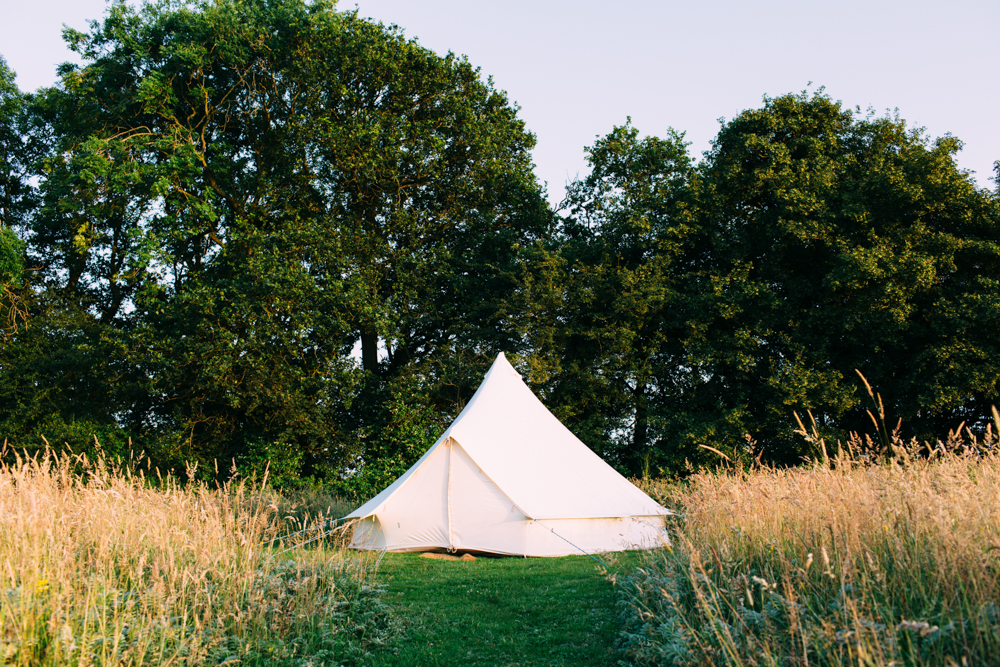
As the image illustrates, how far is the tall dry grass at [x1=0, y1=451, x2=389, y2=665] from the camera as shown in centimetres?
331

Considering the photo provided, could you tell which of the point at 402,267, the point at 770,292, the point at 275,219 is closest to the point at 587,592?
the point at 770,292

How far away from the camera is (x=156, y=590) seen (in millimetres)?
3611

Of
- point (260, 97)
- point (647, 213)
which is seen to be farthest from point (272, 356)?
point (647, 213)

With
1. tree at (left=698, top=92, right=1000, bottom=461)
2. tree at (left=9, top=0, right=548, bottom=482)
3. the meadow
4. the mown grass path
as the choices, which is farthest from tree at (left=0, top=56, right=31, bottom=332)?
tree at (left=698, top=92, right=1000, bottom=461)

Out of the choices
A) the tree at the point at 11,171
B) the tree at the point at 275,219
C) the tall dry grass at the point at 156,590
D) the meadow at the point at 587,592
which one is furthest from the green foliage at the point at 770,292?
the tree at the point at 11,171

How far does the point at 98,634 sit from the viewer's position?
11.1 feet

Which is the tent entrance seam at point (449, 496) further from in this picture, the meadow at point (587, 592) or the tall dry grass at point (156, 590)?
the tall dry grass at point (156, 590)

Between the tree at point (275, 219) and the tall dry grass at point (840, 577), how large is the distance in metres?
10.7

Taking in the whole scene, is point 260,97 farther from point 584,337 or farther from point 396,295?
point 584,337

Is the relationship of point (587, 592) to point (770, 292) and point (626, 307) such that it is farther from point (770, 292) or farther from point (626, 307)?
point (770, 292)

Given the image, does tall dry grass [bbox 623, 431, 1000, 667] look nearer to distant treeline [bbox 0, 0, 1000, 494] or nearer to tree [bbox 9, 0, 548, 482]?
distant treeline [bbox 0, 0, 1000, 494]

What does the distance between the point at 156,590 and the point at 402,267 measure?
12.4m

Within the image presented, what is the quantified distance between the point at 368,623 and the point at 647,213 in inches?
507

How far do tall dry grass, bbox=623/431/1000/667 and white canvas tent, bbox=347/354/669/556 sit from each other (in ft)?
11.3
